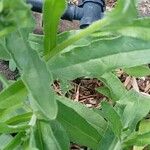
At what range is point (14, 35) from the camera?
711mm

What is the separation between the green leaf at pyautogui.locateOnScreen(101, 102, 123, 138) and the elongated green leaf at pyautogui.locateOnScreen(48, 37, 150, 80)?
16 centimetres

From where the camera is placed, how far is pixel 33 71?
0.73 m

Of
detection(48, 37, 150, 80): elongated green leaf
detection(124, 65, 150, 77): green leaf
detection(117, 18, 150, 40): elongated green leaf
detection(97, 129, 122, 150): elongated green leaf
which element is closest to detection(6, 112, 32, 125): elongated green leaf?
detection(48, 37, 150, 80): elongated green leaf

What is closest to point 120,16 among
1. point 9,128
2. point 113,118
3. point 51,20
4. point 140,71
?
point 51,20

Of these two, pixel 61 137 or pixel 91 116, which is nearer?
pixel 61 137

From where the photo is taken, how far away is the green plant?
62cm

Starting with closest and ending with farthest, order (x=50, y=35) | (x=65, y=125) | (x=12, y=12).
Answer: (x=12, y=12), (x=50, y=35), (x=65, y=125)

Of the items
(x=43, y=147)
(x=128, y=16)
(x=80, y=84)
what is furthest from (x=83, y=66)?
(x=80, y=84)

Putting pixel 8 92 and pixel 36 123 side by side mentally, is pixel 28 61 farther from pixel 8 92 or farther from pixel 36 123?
pixel 36 123

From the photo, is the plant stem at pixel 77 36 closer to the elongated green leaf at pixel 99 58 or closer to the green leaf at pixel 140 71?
the elongated green leaf at pixel 99 58

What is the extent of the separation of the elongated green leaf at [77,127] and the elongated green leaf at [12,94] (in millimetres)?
230

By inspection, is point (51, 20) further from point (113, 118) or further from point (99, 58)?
point (113, 118)

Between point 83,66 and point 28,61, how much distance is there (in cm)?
17

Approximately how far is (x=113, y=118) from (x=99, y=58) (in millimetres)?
206
